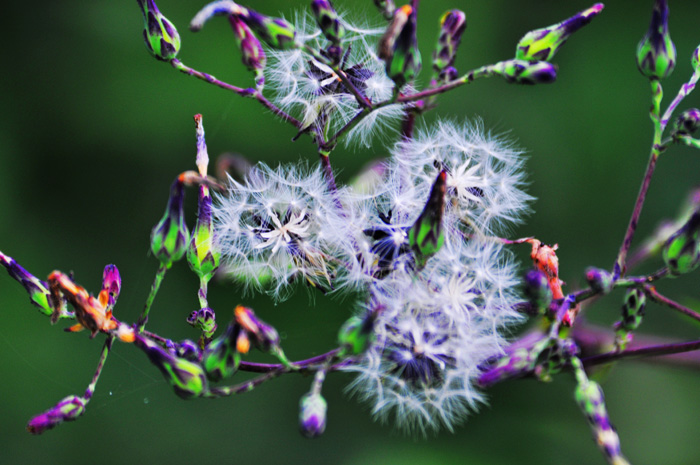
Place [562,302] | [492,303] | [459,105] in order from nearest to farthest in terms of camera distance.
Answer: [562,302], [492,303], [459,105]

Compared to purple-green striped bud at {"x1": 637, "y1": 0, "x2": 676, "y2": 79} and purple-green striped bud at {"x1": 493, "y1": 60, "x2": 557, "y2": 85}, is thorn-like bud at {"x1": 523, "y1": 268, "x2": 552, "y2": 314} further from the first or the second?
purple-green striped bud at {"x1": 637, "y1": 0, "x2": 676, "y2": 79}

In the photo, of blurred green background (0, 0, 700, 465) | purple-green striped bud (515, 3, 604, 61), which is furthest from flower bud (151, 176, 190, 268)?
blurred green background (0, 0, 700, 465)

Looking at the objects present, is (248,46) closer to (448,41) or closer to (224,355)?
(448,41)

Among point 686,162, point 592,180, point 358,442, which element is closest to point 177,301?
point 358,442

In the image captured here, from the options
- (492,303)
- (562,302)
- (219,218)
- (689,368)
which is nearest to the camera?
(562,302)

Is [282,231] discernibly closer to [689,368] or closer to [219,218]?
[219,218]

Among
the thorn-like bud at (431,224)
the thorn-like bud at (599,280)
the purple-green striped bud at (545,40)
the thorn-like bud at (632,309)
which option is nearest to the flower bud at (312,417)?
the thorn-like bud at (431,224)
